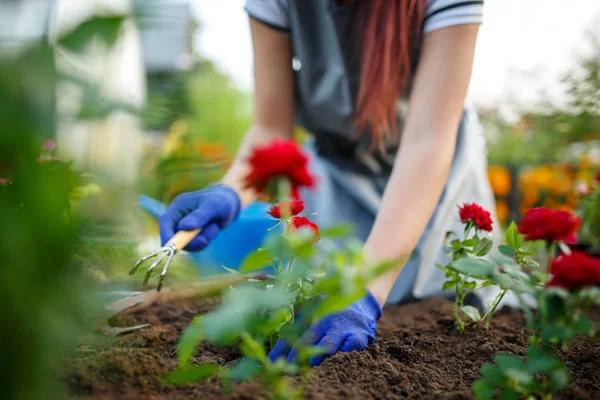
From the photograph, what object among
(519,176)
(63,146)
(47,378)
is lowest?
(519,176)

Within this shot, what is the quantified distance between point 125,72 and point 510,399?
0.60m

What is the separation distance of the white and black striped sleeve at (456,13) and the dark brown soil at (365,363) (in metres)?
0.74

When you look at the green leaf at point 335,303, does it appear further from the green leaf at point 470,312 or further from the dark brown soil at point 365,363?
the green leaf at point 470,312

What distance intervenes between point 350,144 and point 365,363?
43.7 inches

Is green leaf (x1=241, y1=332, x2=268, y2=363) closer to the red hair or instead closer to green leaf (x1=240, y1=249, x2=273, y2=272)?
green leaf (x1=240, y1=249, x2=273, y2=272)

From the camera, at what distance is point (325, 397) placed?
0.69 m

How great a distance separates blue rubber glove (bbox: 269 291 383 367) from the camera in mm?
870

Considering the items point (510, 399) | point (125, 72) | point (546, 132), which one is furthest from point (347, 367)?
point (546, 132)

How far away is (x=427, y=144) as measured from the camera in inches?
47.3

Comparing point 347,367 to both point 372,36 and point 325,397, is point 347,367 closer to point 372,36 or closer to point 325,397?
point 325,397

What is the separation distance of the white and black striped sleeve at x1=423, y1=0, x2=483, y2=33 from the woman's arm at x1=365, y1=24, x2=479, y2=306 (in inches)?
0.6

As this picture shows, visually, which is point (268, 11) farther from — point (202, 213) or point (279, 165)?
point (279, 165)

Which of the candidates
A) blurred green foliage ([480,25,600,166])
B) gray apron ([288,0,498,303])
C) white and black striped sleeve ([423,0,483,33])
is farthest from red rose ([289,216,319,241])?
blurred green foliage ([480,25,600,166])

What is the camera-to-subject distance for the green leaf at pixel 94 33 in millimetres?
329
